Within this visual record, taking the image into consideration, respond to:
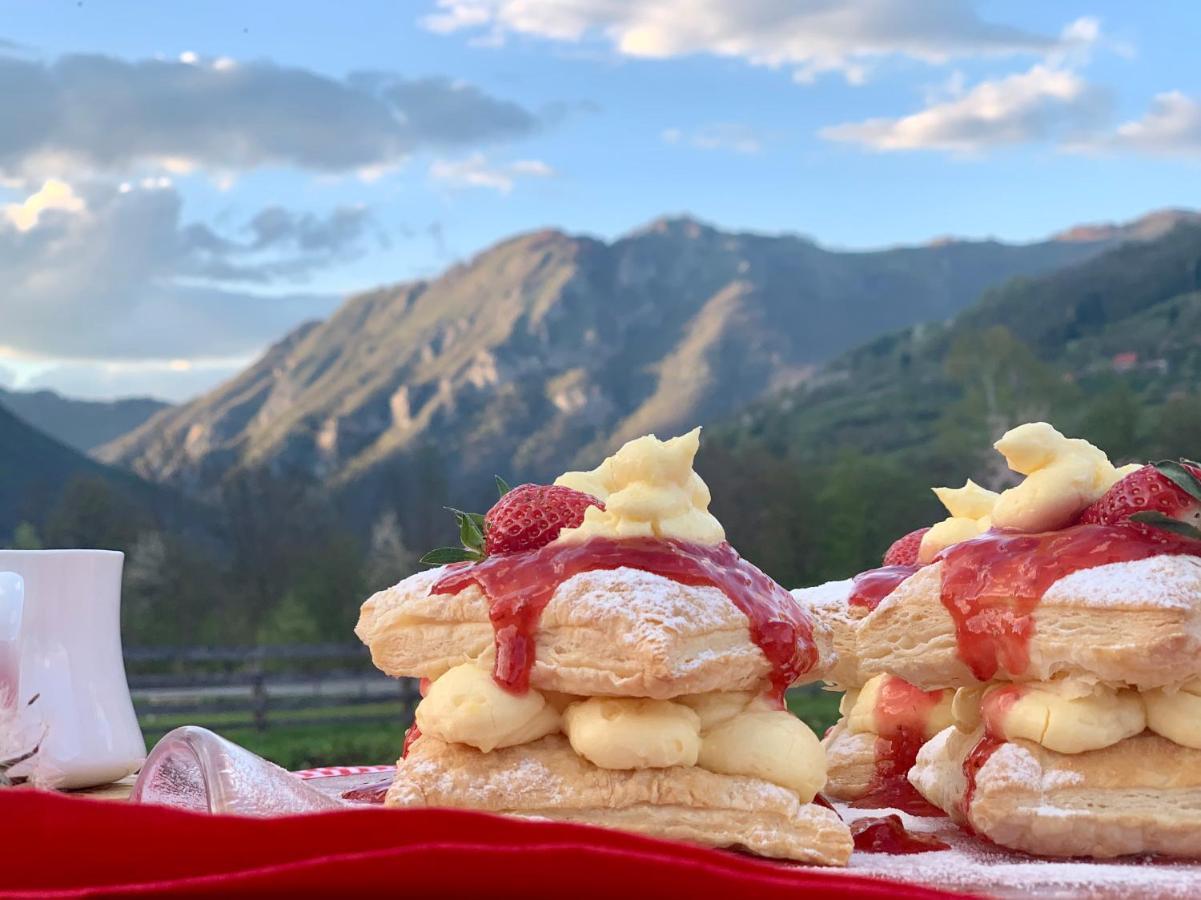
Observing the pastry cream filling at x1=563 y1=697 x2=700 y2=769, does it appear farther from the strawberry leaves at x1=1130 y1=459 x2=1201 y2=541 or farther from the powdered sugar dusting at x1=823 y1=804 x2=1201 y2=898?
the strawberry leaves at x1=1130 y1=459 x2=1201 y2=541

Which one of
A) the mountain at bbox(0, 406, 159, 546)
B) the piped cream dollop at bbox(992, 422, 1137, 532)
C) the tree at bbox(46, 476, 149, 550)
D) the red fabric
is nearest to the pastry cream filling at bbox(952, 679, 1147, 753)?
the piped cream dollop at bbox(992, 422, 1137, 532)

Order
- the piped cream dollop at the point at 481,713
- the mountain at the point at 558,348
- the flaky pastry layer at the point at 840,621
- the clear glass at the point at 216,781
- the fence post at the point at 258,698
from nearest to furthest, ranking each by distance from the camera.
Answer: the clear glass at the point at 216,781, the piped cream dollop at the point at 481,713, the flaky pastry layer at the point at 840,621, the fence post at the point at 258,698, the mountain at the point at 558,348

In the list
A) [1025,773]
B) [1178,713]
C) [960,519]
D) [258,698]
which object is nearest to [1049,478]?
[960,519]

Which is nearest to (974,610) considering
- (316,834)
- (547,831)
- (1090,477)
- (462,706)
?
(1090,477)

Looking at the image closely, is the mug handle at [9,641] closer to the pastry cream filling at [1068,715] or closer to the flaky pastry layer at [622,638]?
the flaky pastry layer at [622,638]

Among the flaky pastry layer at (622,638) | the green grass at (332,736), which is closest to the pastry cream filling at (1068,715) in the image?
the flaky pastry layer at (622,638)

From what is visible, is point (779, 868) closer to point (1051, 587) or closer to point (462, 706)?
point (462, 706)
